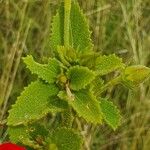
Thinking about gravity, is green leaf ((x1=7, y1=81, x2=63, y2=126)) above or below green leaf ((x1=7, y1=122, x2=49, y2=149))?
above

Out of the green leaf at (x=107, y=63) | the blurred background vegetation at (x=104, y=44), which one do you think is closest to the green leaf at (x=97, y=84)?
the green leaf at (x=107, y=63)

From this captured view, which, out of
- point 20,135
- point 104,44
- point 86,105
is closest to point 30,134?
point 20,135

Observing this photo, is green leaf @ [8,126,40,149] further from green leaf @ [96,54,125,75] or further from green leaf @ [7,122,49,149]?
green leaf @ [96,54,125,75]

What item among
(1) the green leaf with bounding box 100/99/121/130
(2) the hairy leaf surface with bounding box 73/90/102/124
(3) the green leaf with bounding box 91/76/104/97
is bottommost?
(1) the green leaf with bounding box 100/99/121/130

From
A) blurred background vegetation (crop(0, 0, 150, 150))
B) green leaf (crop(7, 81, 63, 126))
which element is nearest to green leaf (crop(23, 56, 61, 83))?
green leaf (crop(7, 81, 63, 126))

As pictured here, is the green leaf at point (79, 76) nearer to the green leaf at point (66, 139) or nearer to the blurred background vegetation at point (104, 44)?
the green leaf at point (66, 139)

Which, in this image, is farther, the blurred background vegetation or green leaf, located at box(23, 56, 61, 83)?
the blurred background vegetation
